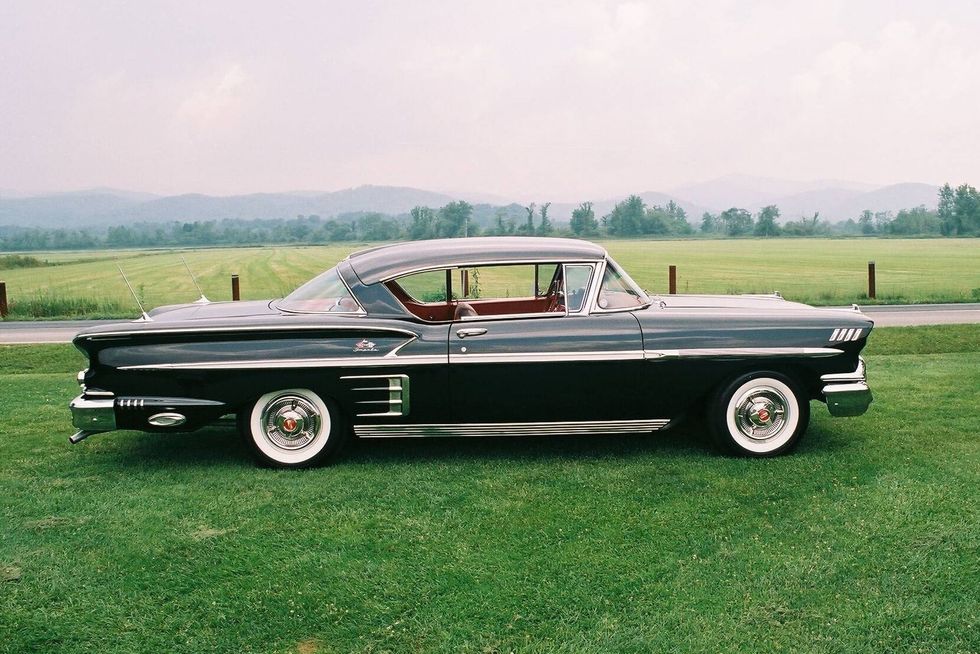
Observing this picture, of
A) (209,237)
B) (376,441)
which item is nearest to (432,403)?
(376,441)

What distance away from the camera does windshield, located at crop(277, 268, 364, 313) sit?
571 cm

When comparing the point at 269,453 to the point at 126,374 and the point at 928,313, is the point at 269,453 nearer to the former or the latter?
the point at 126,374

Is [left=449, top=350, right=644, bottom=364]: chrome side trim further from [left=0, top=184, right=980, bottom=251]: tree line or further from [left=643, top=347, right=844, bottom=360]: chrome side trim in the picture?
[left=0, top=184, right=980, bottom=251]: tree line

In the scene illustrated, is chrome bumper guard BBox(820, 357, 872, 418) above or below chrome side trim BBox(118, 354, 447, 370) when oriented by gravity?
below

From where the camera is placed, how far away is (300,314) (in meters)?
5.68

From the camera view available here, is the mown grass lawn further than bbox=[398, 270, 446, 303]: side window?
No

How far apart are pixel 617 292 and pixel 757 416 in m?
1.20

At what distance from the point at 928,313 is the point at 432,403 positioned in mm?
16293

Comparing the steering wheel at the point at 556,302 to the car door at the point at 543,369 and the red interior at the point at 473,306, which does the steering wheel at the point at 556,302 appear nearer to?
the red interior at the point at 473,306

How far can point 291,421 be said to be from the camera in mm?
5527

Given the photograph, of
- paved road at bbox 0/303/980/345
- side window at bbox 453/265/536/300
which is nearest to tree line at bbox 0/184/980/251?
paved road at bbox 0/303/980/345

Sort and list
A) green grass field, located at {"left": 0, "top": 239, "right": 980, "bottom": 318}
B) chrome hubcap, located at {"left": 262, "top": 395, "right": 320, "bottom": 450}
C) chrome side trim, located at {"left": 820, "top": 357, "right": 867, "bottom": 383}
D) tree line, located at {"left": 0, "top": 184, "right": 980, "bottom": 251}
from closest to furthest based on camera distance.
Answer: chrome hubcap, located at {"left": 262, "top": 395, "right": 320, "bottom": 450}, chrome side trim, located at {"left": 820, "top": 357, "right": 867, "bottom": 383}, green grass field, located at {"left": 0, "top": 239, "right": 980, "bottom": 318}, tree line, located at {"left": 0, "top": 184, "right": 980, "bottom": 251}

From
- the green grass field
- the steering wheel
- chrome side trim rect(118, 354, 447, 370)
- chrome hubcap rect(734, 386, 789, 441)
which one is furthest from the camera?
the green grass field

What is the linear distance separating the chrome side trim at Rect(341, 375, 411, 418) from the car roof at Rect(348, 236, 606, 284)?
2.15 feet
